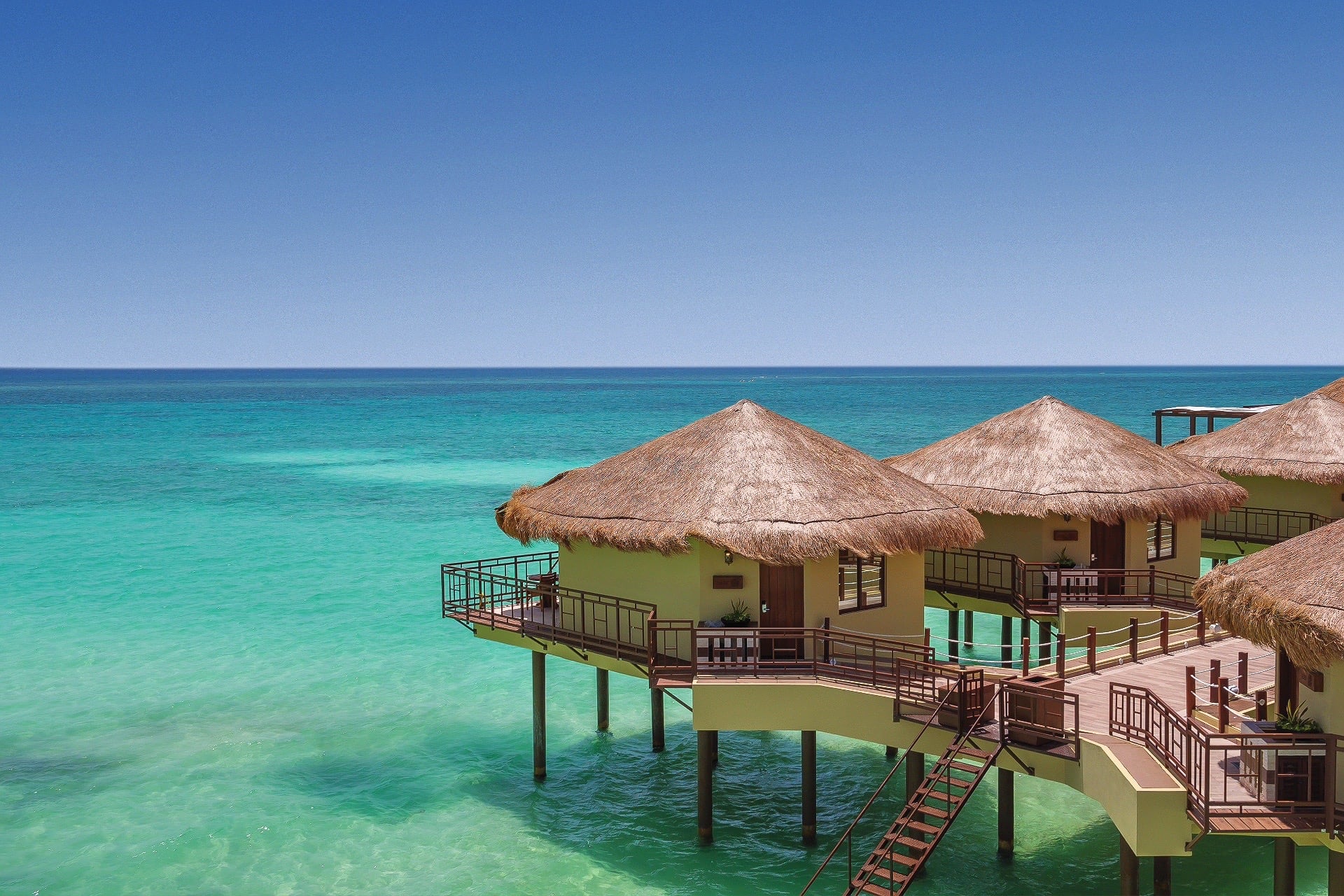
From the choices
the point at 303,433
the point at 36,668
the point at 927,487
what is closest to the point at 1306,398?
the point at 927,487

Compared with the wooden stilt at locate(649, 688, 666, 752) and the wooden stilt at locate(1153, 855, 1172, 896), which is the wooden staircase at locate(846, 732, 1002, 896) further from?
the wooden stilt at locate(649, 688, 666, 752)

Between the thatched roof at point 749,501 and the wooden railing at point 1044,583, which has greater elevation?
the thatched roof at point 749,501

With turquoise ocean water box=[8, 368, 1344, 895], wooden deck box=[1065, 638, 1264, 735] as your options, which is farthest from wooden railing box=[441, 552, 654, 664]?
wooden deck box=[1065, 638, 1264, 735]

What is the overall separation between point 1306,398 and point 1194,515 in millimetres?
10321

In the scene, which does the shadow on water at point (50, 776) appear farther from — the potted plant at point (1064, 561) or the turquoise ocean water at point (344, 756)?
the potted plant at point (1064, 561)

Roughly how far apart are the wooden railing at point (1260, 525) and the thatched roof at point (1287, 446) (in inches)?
46.9

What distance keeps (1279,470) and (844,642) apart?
682 inches

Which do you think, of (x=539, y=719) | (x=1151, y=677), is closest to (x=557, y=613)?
(x=539, y=719)

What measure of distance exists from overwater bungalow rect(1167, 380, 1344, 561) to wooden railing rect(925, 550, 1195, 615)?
6417mm

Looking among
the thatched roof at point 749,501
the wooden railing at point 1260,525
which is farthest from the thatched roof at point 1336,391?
the thatched roof at point 749,501

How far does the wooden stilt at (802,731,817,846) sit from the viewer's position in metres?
18.9

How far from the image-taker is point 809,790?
19.3m

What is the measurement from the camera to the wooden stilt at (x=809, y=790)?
18922mm

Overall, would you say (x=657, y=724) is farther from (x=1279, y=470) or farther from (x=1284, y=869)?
(x=1279, y=470)
